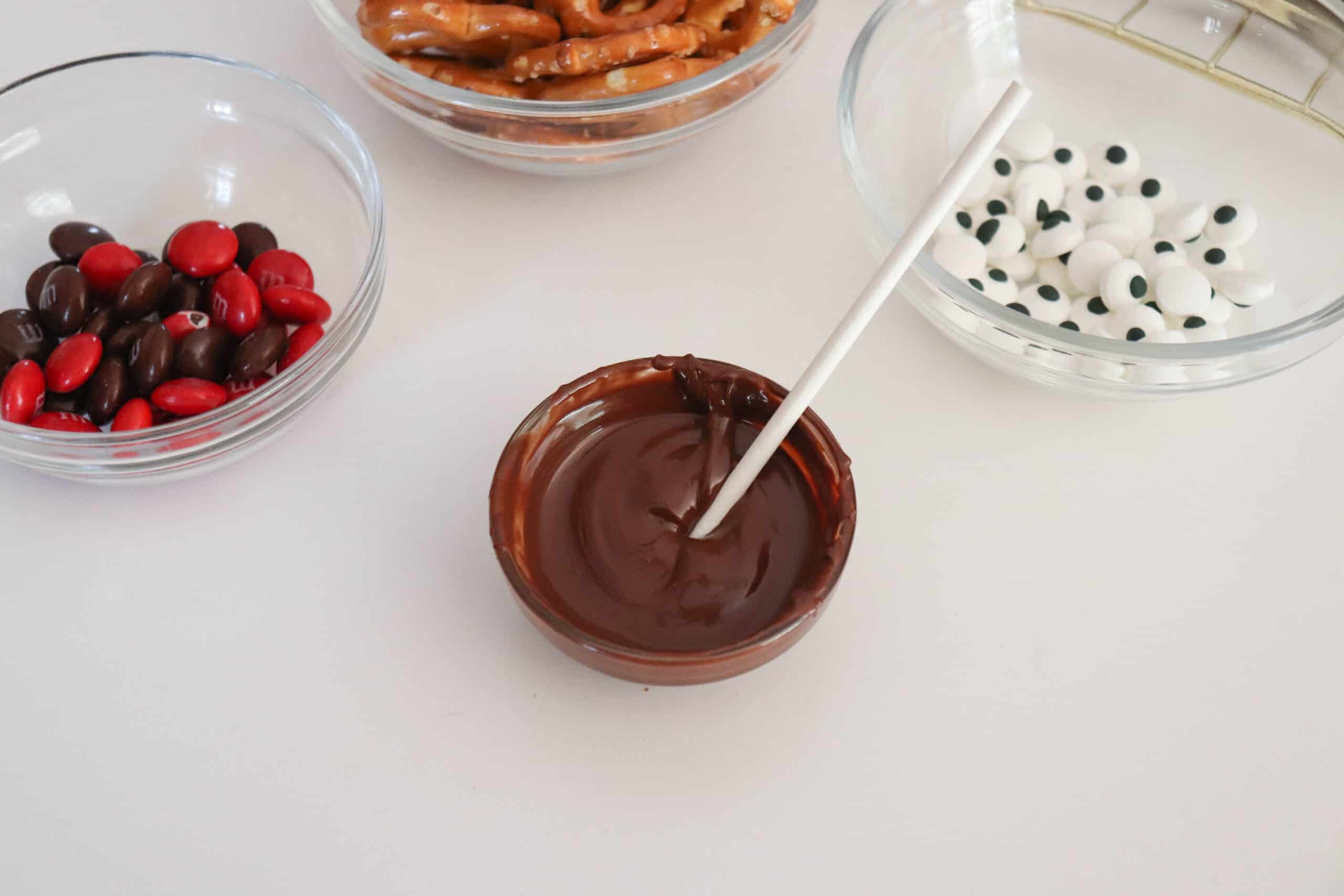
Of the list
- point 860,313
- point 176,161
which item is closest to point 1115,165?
point 860,313

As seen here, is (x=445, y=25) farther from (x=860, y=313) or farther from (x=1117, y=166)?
(x=1117, y=166)

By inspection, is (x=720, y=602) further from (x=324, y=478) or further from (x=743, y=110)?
(x=743, y=110)

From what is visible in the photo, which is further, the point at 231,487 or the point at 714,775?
the point at 231,487

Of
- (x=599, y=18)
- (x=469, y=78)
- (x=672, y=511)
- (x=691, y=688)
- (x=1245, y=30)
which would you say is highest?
(x=1245, y=30)

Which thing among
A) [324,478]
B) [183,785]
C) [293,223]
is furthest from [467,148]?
[183,785]

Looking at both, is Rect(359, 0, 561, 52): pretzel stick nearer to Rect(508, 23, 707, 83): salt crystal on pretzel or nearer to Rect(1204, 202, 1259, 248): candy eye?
Rect(508, 23, 707, 83): salt crystal on pretzel
